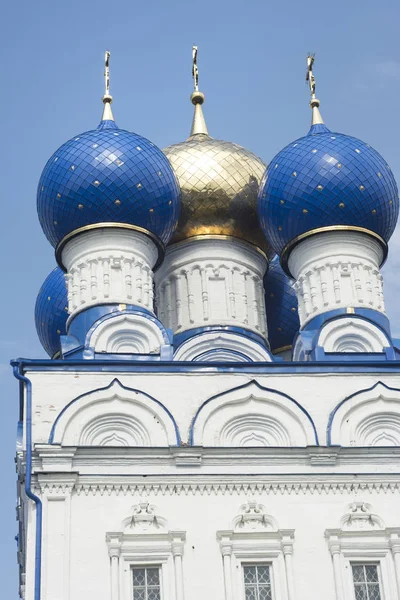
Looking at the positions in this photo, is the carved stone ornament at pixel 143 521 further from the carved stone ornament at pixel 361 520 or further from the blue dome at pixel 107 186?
the blue dome at pixel 107 186

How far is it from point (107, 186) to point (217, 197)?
1685 mm

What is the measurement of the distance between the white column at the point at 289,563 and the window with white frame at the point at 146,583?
108 cm

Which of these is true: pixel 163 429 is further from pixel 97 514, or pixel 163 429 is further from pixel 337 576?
pixel 337 576

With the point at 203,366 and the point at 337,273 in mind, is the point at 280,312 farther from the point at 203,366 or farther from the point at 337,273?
the point at 203,366

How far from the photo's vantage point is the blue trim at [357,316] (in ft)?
46.4

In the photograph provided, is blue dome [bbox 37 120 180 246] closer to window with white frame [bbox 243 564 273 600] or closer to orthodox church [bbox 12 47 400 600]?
orthodox church [bbox 12 47 400 600]

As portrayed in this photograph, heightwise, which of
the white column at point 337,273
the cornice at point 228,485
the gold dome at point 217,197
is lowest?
the cornice at point 228,485

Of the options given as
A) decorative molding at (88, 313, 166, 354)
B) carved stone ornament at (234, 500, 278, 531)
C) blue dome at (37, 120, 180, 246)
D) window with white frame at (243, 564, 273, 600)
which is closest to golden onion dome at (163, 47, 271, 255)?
blue dome at (37, 120, 180, 246)

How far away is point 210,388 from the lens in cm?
1265

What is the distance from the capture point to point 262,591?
11609 mm

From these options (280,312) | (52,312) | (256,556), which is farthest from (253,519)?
(52,312)

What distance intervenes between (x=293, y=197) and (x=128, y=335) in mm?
2361

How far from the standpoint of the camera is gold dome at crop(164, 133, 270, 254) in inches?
619

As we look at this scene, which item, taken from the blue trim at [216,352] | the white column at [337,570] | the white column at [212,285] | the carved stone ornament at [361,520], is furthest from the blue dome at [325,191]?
the white column at [337,570]
